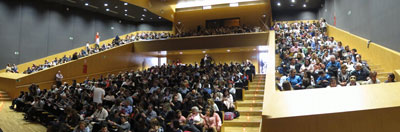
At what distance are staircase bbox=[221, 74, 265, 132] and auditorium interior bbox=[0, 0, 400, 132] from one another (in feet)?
0.09

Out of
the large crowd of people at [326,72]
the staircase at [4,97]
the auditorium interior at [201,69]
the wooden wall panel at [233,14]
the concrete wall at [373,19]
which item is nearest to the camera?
the auditorium interior at [201,69]

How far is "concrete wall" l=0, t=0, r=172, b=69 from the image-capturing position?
16453mm

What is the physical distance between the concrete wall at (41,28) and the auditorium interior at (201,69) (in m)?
0.06

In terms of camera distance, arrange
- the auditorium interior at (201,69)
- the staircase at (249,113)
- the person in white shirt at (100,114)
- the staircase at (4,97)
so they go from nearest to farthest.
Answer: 1. the auditorium interior at (201,69)
2. the staircase at (249,113)
3. the person in white shirt at (100,114)
4. the staircase at (4,97)

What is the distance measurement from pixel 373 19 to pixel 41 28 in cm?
1836

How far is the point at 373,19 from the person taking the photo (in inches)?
365

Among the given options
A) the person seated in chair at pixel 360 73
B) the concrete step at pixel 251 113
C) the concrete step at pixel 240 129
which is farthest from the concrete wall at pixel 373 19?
the concrete step at pixel 240 129

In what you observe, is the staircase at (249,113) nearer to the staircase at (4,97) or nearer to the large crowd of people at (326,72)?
the large crowd of people at (326,72)

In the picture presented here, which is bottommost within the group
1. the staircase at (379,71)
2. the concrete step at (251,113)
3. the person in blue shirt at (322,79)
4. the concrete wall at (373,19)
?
the concrete step at (251,113)

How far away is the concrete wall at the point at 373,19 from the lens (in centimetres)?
775

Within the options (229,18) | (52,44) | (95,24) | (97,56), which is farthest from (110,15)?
(229,18)

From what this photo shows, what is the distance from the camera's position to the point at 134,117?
6.02 metres

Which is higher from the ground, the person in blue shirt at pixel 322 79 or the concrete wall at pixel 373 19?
the concrete wall at pixel 373 19

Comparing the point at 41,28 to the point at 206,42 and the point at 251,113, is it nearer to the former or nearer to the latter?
the point at 206,42
